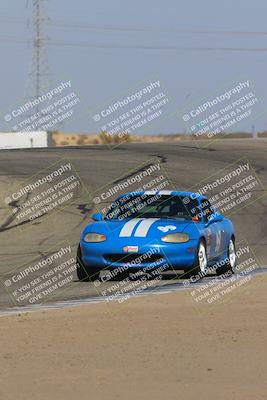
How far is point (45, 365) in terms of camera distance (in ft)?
26.1

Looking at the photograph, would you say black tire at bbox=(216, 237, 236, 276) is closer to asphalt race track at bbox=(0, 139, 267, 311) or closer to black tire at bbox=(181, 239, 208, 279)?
asphalt race track at bbox=(0, 139, 267, 311)

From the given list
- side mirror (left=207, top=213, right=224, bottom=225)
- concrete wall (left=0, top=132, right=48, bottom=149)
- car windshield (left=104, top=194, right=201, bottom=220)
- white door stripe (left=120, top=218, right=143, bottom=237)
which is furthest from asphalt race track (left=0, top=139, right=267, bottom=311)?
concrete wall (left=0, top=132, right=48, bottom=149)

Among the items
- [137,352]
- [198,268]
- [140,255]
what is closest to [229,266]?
[198,268]

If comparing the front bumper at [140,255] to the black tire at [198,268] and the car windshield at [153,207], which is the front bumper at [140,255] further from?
the car windshield at [153,207]

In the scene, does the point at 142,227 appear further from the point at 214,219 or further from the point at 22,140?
the point at 22,140

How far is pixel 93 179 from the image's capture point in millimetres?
27922

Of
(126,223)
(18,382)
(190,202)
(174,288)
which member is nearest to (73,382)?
(18,382)

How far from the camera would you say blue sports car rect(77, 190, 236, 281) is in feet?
48.0

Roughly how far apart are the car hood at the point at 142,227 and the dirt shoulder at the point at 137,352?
312 centimetres

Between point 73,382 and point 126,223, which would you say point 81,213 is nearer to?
point 126,223

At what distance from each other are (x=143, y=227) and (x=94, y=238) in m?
0.70

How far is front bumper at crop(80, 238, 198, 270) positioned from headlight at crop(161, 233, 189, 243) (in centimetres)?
5

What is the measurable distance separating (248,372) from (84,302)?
462cm

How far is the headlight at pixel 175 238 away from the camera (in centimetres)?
1484
